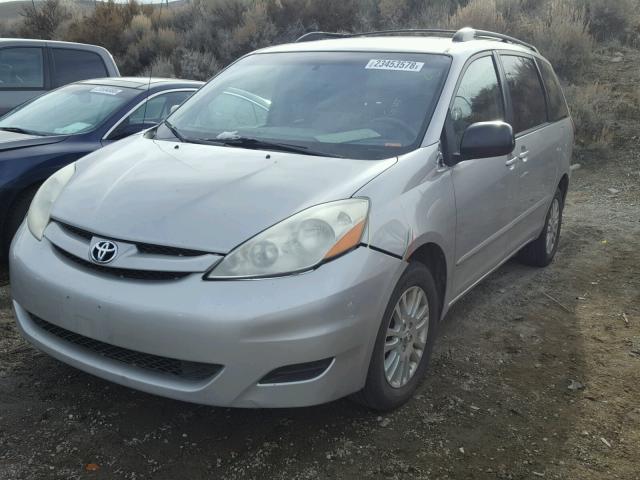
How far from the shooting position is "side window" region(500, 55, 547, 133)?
4371 mm

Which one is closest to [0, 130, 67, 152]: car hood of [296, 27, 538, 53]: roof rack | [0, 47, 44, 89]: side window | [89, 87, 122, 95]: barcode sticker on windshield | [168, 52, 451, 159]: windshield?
[89, 87, 122, 95]: barcode sticker on windshield

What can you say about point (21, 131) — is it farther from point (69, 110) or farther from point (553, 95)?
point (553, 95)

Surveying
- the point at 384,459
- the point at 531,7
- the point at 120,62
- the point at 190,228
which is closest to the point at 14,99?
the point at 190,228

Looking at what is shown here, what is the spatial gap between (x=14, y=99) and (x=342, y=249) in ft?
21.2

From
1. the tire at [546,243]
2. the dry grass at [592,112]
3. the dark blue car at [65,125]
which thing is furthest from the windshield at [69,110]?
the dry grass at [592,112]

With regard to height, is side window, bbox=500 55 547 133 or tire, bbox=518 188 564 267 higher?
side window, bbox=500 55 547 133

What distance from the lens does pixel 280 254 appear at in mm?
2555

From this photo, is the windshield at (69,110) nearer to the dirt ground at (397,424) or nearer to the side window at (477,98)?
the dirt ground at (397,424)

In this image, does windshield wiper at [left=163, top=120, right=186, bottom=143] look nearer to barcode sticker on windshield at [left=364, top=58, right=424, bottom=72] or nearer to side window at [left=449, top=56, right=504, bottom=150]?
Result: barcode sticker on windshield at [left=364, top=58, right=424, bottom=72]

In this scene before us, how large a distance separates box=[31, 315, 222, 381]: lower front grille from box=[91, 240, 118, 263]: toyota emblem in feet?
1.13

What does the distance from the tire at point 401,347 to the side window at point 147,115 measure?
123 inches

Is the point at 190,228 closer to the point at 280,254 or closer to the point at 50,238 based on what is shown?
the point at 280,254

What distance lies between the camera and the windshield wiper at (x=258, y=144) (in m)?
3.24

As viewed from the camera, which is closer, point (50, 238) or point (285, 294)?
point (285, 294)
